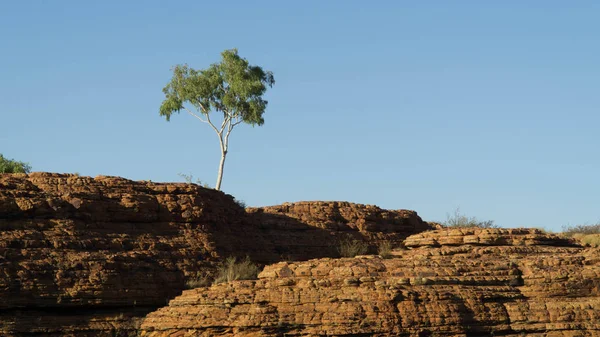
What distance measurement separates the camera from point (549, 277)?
85.0 ft

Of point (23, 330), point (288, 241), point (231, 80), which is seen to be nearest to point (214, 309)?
point (23, 330)

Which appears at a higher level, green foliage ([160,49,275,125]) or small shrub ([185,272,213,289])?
green foliage ([160,49,275,125])

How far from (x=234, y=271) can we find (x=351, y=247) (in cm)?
590

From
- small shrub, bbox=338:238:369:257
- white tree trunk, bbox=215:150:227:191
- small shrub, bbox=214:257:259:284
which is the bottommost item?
small shrub, bbox=214:257:259:284

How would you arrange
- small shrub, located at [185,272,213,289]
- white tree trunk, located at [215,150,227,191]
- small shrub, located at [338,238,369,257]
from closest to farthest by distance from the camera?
small shrub, located at [185,272,213,289] < small shrub, located at [338,238,369,257] < white tree trunk, located at [215,150,227,191]

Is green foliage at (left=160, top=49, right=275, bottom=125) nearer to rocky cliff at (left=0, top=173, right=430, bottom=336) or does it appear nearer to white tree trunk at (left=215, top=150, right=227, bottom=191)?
white tree trunk at (left=215, top=150, right=227, bottom=191)

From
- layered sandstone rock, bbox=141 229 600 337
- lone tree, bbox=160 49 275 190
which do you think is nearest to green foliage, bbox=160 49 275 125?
lone tree, bbox=160 49 275 190

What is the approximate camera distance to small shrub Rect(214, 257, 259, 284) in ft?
90.0

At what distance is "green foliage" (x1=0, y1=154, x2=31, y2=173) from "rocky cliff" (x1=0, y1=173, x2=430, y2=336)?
18107 mm

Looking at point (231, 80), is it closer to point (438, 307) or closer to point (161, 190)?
point (161, 190)

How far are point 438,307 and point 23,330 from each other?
34.6ft

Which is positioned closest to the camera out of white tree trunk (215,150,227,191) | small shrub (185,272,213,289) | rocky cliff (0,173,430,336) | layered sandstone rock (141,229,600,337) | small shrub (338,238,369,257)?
layered sandstone rock (141,229,600,337)

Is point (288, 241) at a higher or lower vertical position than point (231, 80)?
lower

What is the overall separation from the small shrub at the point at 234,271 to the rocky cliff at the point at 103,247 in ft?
1.15
